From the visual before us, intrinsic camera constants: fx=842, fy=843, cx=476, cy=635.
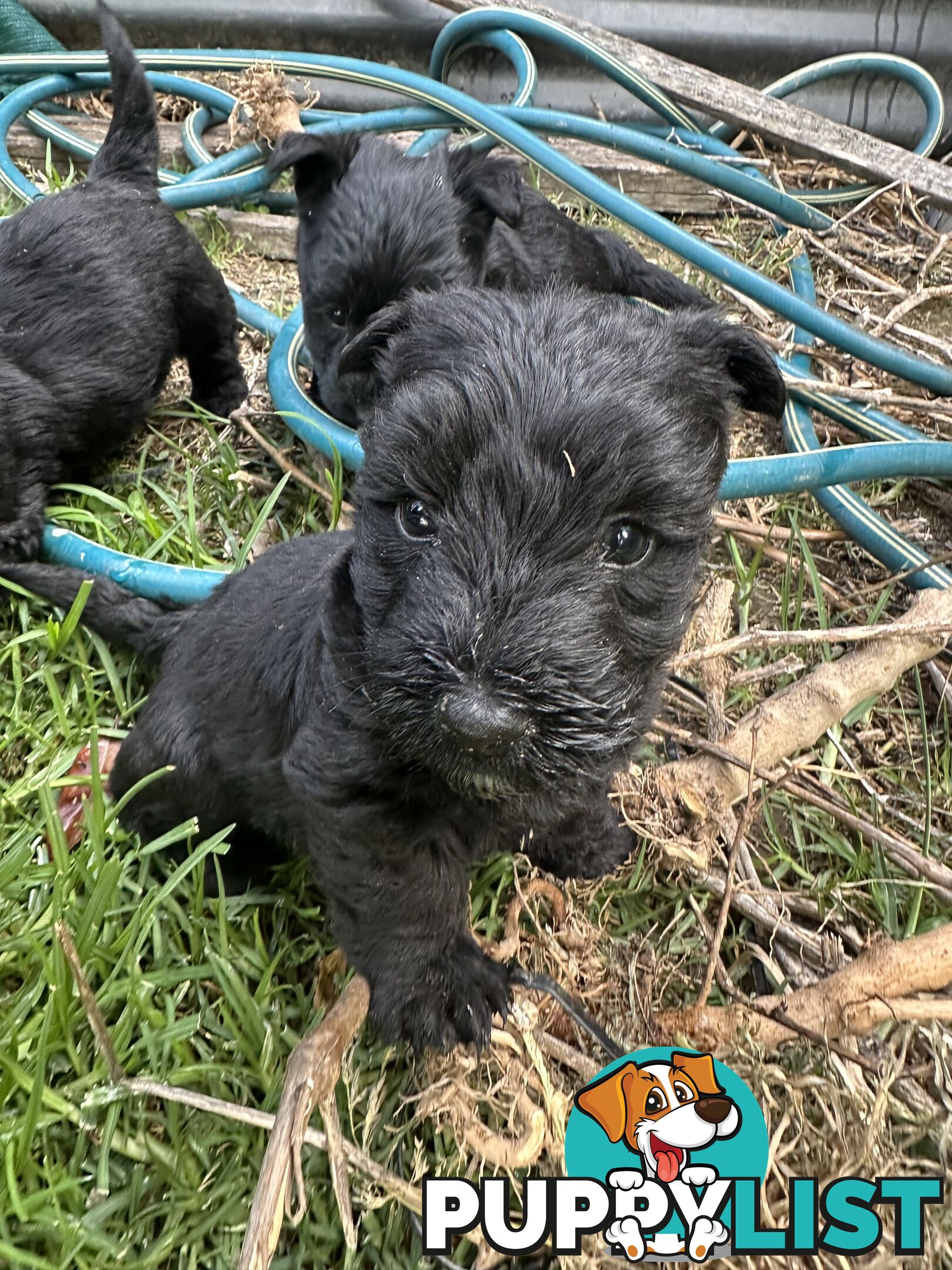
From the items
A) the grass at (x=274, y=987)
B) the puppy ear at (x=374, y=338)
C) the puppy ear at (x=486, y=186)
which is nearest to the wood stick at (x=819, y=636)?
the grass at (x=274, y=987)

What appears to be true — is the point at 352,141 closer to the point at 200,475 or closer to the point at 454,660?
the point at 200,475

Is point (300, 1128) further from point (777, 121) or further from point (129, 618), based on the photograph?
point (777, 121)

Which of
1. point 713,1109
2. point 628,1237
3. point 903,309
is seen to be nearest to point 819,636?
point 713,1109

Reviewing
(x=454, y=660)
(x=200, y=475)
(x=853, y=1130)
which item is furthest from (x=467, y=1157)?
(x=200, y=475)

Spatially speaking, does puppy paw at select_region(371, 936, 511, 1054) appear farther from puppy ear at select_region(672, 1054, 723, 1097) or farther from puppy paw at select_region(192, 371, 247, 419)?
puppy paw at select_region(192, 371, 247, 419)

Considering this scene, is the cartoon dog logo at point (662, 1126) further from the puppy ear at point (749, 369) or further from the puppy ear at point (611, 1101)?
the puppy ear at point (749, 369)
